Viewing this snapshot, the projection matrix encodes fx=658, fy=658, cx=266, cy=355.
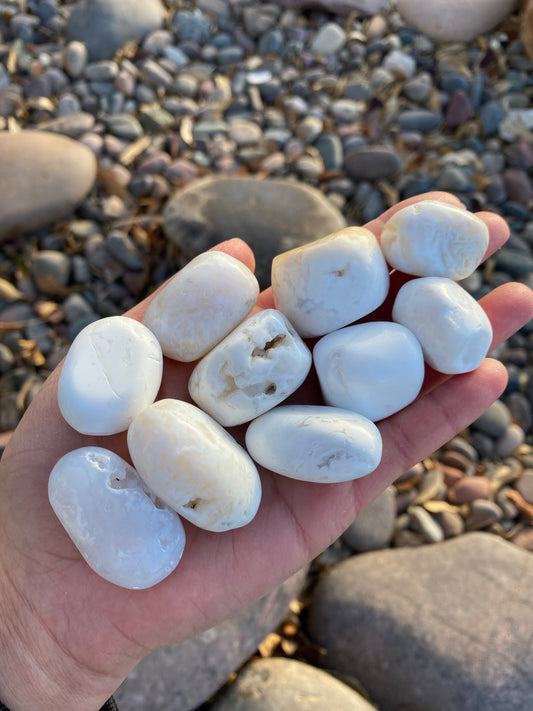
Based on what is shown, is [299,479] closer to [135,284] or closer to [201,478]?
[201,478]

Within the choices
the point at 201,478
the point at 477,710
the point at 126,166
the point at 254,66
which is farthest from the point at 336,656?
the point at 254,66

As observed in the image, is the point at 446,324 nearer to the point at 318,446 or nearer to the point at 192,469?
the point at 318,446

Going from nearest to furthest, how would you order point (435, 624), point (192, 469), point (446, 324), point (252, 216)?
point (192, 469), point (446, 324), point (435, 624), point (252, 216)

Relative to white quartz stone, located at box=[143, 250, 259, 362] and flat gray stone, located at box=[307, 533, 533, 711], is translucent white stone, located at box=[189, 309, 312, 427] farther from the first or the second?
→ flat gray stone, located at box=[307, 533, 533, 711]

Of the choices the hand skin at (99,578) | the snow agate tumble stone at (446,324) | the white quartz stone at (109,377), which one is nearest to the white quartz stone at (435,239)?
the snow agate tumble stone at (446,324)

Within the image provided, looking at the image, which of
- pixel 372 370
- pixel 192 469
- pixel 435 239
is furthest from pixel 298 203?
pixel 192 469

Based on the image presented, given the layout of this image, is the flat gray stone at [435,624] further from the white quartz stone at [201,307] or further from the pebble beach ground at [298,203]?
the white quartz stone at [201,307]

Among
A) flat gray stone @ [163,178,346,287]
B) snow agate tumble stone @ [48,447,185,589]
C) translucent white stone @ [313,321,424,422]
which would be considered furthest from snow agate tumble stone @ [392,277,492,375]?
flat gray stone @ [163,178,346,287]
